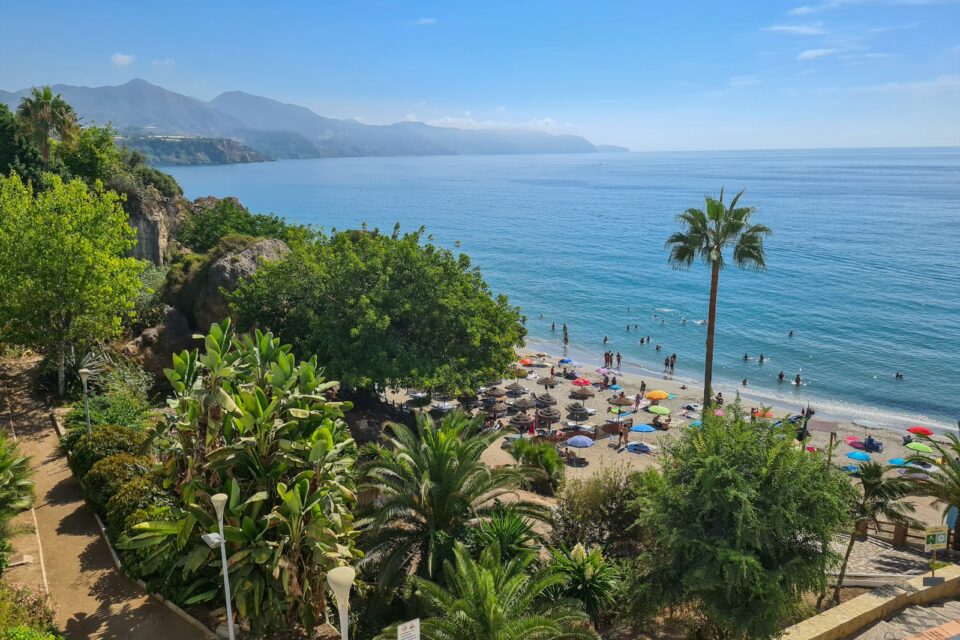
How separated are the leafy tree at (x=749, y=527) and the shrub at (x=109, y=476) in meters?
10.3

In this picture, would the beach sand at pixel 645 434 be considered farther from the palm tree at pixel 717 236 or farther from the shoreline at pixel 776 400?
the palm tree at pixel 717 236

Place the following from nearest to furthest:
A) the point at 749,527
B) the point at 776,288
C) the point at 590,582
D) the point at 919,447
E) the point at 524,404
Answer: the point at 749,527
the point at 590,582
the point at 919,447
the point at 524,404
the point at 776,288

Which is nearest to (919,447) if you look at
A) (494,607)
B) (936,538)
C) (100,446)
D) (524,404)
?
(936,538)

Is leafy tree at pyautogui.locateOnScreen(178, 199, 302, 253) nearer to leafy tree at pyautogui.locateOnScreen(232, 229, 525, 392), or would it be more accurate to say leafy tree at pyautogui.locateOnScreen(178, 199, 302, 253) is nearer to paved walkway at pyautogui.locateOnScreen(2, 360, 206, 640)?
leafy tree at pyautogui.locateOnScreen(232, 229, 525, 392)

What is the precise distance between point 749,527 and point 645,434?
21532mm

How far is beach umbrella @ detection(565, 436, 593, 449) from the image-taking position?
26312mm

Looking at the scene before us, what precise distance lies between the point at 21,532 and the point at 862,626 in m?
15.0

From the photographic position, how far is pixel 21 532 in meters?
10.9

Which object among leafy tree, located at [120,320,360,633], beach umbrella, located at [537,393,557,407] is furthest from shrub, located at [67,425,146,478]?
beach umbrella, located at [537,393,557,407]

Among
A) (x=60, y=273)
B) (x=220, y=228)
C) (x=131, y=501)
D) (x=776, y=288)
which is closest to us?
(x=131, y=501)

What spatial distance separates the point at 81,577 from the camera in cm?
1134

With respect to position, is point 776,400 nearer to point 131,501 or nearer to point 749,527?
point 749,527

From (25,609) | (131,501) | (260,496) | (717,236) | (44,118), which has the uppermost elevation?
(44,118)

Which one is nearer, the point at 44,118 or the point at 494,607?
the point at 494,607
